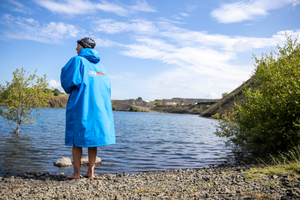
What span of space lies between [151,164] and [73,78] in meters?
6.40

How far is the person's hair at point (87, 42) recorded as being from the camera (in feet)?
16.8

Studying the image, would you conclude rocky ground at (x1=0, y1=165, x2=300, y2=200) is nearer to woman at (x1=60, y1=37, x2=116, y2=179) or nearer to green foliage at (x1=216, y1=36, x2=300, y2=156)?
woman at (x1=60, y1=37, x2=116, y2=179)

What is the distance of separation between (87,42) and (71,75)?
3.46 ft

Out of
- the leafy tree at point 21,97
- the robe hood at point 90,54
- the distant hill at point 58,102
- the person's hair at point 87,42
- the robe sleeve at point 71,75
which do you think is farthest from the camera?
the distant hill at point 58,102

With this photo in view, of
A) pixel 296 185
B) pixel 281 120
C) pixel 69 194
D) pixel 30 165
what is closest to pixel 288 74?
pixel 281 120

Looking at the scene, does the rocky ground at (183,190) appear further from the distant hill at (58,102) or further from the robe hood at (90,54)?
the distant hill at (58,102)

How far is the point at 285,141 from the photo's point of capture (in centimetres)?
827

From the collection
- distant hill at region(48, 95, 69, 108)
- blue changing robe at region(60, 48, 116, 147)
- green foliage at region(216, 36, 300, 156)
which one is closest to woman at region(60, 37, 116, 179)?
blue changing robe at region(60, 48, 116, 147)

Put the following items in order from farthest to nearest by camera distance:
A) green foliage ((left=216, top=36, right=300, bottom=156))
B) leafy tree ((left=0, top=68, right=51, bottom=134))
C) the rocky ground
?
leafy tree ((left=0, top=68, right=51, bottom=134)), green foliage ((left=216, top=36, right=300, bottom=156)), the rocky ground

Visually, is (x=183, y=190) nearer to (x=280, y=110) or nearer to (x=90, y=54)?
(x=90, y=54)

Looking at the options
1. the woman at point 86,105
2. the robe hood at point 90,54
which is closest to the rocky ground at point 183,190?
the woman at point 86,105

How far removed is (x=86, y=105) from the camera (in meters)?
4.66

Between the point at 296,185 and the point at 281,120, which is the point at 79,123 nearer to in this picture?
the point at 296,185

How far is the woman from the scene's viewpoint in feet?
15.0
